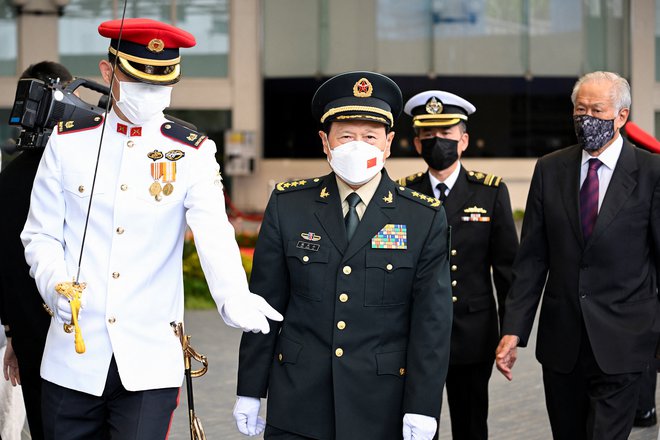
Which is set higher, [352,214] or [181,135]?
[181,135]

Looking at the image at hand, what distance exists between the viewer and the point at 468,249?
204 inches

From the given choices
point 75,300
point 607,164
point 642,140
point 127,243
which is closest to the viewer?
point 75,300

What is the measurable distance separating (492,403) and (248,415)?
13.5ft

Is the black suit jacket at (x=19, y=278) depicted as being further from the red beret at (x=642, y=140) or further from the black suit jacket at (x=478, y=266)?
the red beret at (x=642, y=140)

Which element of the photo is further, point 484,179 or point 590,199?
point 484,179

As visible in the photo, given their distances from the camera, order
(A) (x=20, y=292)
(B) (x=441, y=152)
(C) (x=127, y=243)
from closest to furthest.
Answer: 1. (C) (x=127, y=243)
2. (A) (x=20, y=292)
3. (B) (x=441, y=152)

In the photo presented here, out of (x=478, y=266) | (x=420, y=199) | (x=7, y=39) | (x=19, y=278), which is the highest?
(x=7, y=39)

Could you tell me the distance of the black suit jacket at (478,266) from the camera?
16.9 ft

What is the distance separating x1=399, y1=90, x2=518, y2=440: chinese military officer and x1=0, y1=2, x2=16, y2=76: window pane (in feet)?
66.8

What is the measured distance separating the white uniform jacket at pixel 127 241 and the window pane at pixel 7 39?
2167cm

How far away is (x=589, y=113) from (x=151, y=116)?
197 centimetres

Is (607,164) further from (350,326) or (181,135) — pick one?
(181,135)

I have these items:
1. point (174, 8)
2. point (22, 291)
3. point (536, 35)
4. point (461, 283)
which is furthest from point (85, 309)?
point (536, 35)

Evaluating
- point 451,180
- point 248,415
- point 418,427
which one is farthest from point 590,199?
point 248,415
